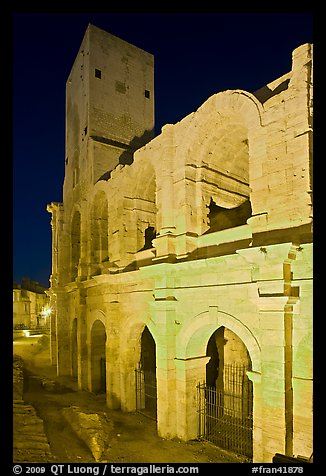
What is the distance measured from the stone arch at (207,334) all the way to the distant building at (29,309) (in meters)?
37.1

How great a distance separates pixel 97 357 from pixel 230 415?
6781mm

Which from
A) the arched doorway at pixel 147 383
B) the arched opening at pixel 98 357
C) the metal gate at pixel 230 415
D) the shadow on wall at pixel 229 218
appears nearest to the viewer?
the metal gate at pixel 230 415

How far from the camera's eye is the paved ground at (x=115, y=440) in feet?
28.3

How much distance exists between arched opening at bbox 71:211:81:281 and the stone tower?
132cm

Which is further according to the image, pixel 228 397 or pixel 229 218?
pixel 229 218

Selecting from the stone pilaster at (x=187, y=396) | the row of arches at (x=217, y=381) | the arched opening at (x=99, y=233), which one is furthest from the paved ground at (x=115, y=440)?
the arched opening at (x=99, y=233)

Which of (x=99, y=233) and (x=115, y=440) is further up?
(x=99, y=233)

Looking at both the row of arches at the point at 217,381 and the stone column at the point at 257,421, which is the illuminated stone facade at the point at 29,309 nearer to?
the row of arches at the point at 217,381

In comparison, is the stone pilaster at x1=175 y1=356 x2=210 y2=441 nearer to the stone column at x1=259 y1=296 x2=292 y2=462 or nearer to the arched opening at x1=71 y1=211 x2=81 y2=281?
the stone column at x1=259 y1=296 x2=292 y2=462

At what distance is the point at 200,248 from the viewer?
32.3ft

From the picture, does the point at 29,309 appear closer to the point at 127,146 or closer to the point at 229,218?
the point at 127,146

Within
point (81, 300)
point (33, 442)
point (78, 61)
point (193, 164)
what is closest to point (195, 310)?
point (193, 164)

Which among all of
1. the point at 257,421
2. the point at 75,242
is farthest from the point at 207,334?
the point at 75,242
